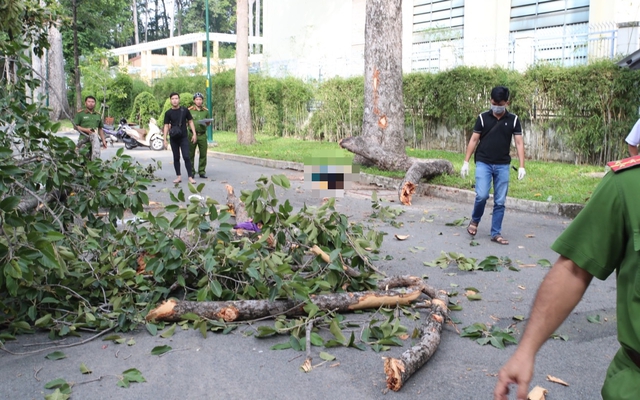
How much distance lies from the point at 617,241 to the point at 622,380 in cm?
41

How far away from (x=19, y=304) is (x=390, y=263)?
3.89 m

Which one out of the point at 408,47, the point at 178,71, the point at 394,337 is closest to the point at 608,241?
the point at 394,337

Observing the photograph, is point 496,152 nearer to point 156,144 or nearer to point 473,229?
point 473,229

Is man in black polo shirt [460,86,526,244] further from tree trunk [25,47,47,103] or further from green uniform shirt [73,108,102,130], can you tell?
green uniform shirt [73,108,102,130]

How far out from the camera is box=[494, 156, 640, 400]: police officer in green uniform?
6.16 feet

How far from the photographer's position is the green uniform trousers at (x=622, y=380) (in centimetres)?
182

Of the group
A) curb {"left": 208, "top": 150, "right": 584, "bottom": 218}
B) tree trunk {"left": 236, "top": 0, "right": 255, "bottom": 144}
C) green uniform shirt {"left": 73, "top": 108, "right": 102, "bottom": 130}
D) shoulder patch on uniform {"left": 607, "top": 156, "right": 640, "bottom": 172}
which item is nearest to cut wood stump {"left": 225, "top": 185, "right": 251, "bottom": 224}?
curb {"left": 208, "top": 150, "right": 584, "bottom": 218}

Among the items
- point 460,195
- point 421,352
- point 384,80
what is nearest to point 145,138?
point 384,80

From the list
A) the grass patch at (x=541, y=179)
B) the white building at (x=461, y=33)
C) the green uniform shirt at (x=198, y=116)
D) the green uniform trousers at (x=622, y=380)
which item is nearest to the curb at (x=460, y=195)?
the grass patch at (x=541, y=179)

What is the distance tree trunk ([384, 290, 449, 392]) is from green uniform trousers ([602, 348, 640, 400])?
2.25 meters

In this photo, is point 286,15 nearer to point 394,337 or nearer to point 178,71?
point 178,71

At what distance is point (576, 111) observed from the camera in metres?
15.4

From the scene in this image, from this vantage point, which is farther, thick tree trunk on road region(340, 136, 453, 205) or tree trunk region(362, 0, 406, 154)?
tree trunk region(362, 0, 406, 154)

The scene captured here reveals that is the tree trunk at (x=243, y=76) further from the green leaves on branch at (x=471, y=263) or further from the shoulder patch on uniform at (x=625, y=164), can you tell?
the shoulder patch on uniform at (x=625, y=164)
